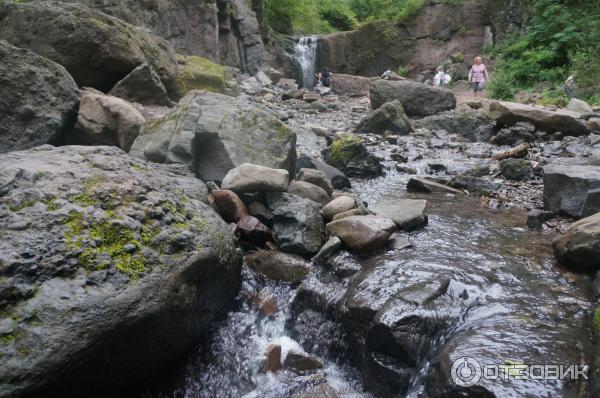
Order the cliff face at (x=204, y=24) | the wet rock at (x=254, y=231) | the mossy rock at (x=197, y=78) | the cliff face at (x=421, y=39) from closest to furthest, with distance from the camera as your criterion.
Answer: the wet rock at (x=254, y=231) < the mossy rock at (x=197, y=78) < the cliff face at (x=204, y=24) < the cliff face at (x=421, y=39)

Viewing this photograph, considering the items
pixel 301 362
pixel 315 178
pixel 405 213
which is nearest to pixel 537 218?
pixel 405 213

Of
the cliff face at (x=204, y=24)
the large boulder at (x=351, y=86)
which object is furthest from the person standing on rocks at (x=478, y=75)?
the cliff face at (x=204, y=24)

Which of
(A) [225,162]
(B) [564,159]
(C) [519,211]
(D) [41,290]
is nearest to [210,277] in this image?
(D) [41,290]

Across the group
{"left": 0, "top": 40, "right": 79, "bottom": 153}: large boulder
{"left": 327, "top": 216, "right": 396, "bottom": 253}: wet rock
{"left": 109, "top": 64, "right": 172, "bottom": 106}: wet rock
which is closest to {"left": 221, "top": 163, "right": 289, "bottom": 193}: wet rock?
{"left": 327, "top": 216, "right": 396, "bottom": 253}: wet rock

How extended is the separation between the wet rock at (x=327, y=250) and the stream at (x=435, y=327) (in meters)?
0.09

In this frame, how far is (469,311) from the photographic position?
11.0 ft

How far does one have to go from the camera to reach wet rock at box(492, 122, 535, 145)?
34.8ft

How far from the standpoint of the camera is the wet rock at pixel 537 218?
5.12m

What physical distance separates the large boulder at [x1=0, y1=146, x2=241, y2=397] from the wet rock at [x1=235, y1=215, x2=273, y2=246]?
73 cm

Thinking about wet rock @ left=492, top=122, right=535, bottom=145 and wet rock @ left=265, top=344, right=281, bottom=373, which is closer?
wet rock @ left=265, top=344, right=281, bottom=373

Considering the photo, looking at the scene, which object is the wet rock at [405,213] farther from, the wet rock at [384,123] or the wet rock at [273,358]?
the wet rock at [384,123]

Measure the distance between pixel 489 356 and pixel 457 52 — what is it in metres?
26.9

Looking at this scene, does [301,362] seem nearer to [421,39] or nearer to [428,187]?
[428,187]

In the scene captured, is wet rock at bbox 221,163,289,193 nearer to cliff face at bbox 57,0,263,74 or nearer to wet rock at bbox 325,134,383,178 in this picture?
wet rock at bbox 325,134,383,178
